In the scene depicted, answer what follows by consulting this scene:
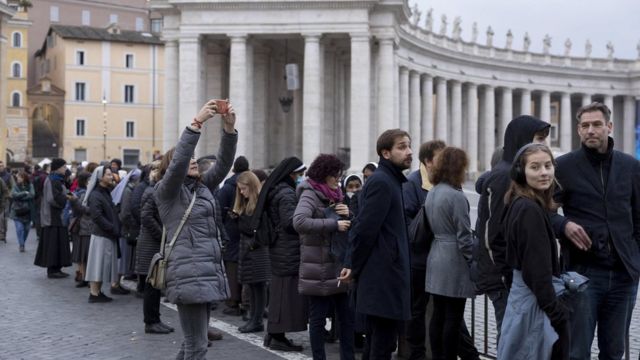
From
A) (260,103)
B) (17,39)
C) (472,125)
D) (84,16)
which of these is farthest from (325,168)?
(84,16)

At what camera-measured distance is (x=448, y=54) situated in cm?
5494

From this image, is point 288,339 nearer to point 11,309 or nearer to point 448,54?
point 11,309

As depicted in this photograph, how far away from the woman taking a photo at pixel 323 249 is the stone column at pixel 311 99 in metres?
28.9

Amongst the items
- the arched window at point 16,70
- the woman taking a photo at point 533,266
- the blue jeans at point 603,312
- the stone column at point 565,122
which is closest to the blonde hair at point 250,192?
the blue jeans at point 603,312

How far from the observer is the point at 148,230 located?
34.0 feet

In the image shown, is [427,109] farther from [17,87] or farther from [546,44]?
[17,87]

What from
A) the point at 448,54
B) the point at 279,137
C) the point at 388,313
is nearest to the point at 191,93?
the point at 279,137

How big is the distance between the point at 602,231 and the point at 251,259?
5.28 meters

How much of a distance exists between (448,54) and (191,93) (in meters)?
22.7

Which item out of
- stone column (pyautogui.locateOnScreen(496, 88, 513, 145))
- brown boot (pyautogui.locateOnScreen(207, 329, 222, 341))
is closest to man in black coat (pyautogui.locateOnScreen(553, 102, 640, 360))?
brown boot (pyautogui.locateOnScreen(207, 329, 222, 341))

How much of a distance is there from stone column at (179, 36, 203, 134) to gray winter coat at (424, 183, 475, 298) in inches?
1237

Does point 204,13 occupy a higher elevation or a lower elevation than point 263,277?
higher

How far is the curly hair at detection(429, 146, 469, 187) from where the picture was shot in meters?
7.48

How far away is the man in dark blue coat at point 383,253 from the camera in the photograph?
676cm
